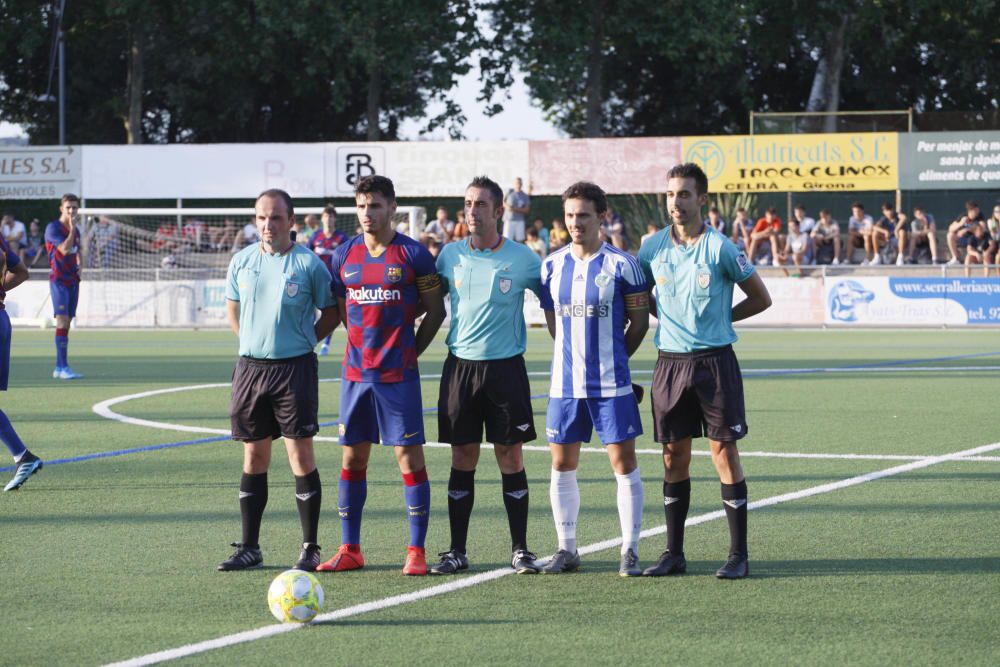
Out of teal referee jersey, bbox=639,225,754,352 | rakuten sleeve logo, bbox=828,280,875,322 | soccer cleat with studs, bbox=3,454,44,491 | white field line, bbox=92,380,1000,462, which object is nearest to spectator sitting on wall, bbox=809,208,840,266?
rakuten sleeve logo, bbox=828,280,875,322

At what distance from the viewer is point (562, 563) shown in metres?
6.99

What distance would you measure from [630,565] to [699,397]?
916 mm

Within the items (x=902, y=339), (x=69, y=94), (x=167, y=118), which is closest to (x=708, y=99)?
(x=167, y=118)

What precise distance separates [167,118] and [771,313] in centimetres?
3214

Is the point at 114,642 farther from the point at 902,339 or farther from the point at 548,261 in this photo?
the point at 902,339

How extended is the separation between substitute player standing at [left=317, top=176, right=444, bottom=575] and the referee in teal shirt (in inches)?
7.9

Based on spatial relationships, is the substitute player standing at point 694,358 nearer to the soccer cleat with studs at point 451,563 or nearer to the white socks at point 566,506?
the white socks at point 566,506

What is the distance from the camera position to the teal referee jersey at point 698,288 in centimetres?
698

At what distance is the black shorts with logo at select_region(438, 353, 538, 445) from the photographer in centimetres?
705

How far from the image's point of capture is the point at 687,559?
24.0 feet

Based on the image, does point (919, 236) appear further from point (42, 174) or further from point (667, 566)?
point (667, 566)

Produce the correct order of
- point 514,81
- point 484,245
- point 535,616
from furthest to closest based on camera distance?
point 514,81, point 484,245, point 535,616

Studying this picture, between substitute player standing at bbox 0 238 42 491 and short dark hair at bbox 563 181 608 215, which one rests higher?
short dark hair at bbox 563 181 608 215

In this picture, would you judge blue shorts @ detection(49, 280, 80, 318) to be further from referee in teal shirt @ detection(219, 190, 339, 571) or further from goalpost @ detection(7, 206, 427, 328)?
referee in teal shirt @ detection(219, 190, 339, 571)
